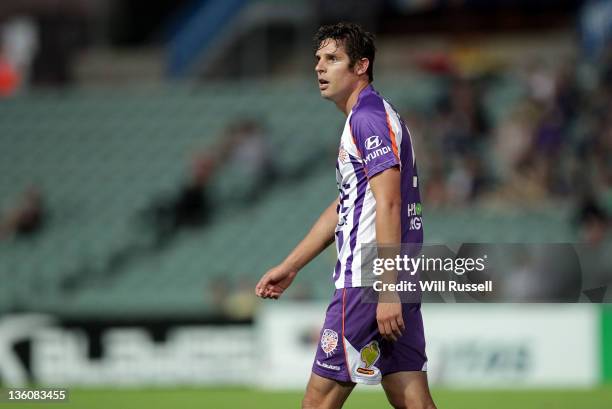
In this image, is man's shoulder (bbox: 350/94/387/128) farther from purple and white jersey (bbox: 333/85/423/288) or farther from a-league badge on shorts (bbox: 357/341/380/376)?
a-league badge on shorts (bbox: 357/341/380/376)

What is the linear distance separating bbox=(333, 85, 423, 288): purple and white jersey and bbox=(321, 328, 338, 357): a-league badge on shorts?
0.69 feet

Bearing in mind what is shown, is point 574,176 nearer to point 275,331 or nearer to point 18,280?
point 275,331

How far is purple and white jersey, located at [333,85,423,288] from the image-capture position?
4.83 meters

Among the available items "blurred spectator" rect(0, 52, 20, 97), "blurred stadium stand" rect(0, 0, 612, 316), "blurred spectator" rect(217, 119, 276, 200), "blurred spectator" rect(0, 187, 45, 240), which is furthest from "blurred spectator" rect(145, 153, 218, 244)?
"blurred spectator" rect(0, 52, 20, 97)

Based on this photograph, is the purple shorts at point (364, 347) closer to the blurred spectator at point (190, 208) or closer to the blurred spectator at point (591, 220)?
the blurred spectator at point (591, 220)

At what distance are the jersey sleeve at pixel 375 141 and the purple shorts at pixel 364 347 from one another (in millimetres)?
571

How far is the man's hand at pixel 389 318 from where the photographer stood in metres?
4.69

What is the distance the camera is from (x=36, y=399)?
9281mm

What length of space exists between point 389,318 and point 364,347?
0.28 metres

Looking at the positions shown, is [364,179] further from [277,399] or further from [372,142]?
[277,399]

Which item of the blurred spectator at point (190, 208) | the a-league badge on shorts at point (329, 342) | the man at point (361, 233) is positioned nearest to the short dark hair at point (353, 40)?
the man at point (361, 233)

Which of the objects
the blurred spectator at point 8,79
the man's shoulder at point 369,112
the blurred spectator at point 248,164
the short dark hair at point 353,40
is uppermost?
the blurred spectator at point 8,79

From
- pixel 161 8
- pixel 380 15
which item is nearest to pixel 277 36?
pixel 380 15

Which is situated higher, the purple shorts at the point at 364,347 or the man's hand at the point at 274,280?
the man's hand at the point at 274,280
